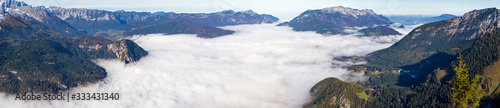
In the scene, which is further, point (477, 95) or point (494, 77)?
point (494, 77)

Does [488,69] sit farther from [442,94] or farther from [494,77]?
[442,94]

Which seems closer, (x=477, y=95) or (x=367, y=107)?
(x=477, y=95)

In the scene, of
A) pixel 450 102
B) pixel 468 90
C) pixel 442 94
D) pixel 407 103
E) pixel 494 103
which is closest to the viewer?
pixel 468 90

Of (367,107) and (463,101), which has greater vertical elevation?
(463,101)

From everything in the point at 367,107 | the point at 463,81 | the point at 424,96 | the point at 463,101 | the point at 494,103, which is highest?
the point at 463,81

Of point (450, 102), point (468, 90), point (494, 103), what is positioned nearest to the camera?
point (468, 90)

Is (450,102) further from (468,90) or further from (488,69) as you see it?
(468,90)

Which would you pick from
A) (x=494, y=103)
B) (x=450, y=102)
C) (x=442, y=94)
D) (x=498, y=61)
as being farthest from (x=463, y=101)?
(x=498, y=61)

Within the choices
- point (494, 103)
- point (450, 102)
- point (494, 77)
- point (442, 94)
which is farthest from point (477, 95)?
point (494, 77)

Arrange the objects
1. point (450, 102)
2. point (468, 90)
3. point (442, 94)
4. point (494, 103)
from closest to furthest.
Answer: point (468, 90) < point (494, 103) < point (450, 102) < point (442, 94)
